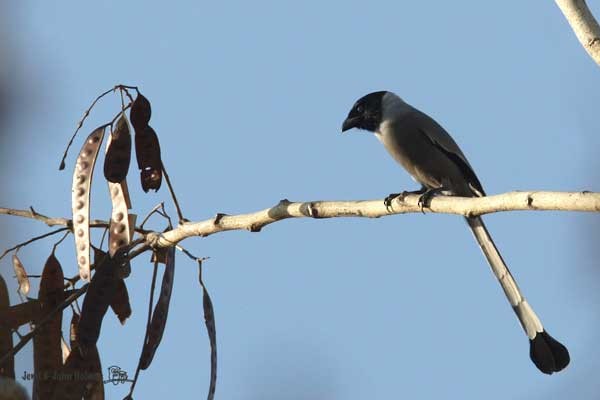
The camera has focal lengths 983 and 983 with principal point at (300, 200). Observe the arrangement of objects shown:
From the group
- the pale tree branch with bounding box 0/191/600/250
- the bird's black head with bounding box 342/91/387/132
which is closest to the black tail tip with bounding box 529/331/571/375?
the pale tree branch with bounding box 0/191/600/250

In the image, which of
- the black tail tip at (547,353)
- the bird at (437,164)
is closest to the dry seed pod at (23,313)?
the bird at (437,164)

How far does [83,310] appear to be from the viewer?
10.4ft

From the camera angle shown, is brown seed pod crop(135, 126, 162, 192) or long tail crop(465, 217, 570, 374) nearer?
brown seed pod crop(135, 126, 162, 192)

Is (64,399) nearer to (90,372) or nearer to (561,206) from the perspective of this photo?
(90,372)

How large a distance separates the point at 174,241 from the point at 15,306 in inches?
23.3

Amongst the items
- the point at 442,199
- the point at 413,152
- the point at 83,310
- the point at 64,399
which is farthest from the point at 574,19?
the point at 413,152

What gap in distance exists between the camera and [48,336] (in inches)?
129

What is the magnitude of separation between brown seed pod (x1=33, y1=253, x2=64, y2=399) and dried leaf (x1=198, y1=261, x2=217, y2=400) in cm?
49

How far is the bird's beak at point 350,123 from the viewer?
598 cm

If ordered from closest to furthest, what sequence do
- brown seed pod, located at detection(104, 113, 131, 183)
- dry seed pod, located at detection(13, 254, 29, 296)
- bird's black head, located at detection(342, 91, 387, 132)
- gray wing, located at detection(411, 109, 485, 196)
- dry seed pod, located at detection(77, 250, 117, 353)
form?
1. dry seed pod, located at detection(77, 250, 117, 353)
2. brown seed pod, located at detection(104, 113, 131, 183)
3. dry seed pod, located at detection(13, 254, 29, 296)
4. gray wing, located at detection(411, 109, 485, 196)
5. bird's black head, located at detection(342, 91, 387, 132)

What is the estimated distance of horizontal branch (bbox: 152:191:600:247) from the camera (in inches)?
114

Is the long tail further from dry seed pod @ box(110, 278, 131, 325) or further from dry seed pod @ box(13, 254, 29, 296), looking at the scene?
dry seed pod @ box(13, 254, 29, 296)

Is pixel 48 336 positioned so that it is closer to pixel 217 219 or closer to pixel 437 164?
pixel 217 219

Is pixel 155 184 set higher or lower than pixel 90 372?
higher
